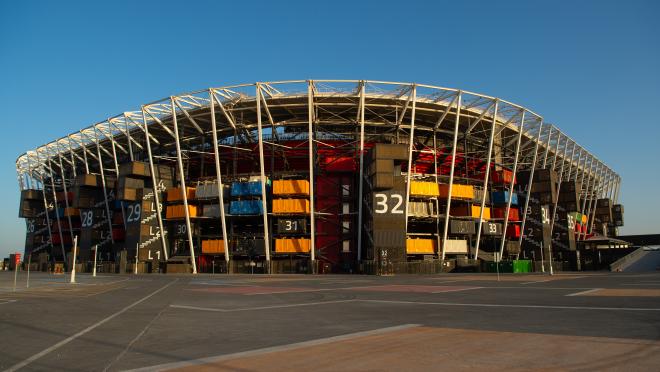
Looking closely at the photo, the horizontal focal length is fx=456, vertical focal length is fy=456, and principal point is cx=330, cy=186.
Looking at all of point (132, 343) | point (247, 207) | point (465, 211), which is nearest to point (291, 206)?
point (247, 207)

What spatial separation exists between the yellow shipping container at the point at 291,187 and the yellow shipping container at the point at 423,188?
44.9 ft

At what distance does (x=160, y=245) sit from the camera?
67188mm

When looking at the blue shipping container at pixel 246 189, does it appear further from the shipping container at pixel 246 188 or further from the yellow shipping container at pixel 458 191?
the yellow shipping container at pixel 458 191

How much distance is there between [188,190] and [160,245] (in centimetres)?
935

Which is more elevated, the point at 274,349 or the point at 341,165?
the point at 341,165

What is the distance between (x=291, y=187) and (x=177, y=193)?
1884 cm

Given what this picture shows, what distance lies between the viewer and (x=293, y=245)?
59219 mm

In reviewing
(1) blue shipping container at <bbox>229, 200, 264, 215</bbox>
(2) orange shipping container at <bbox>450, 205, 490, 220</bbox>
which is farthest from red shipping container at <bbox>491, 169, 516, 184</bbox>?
(1) blue shipping container at <bbox>229, 200, 264, 215</bbox>

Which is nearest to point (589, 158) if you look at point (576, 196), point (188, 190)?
point (576, 196)

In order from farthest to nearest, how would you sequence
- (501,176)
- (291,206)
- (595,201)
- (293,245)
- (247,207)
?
(595,201), (501,176), (247,207), (293,245), (291,206)

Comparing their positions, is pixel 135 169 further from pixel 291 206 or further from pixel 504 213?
pixel 504 213

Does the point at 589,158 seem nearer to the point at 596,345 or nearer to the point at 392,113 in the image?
the point at 392,113

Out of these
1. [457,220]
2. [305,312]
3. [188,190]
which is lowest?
[305,312]

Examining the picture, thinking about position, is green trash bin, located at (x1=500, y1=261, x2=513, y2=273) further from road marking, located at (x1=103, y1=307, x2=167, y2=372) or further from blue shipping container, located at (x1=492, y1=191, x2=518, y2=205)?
road marking, located at (x1=103, y1=307, x2=167, y2=372)
